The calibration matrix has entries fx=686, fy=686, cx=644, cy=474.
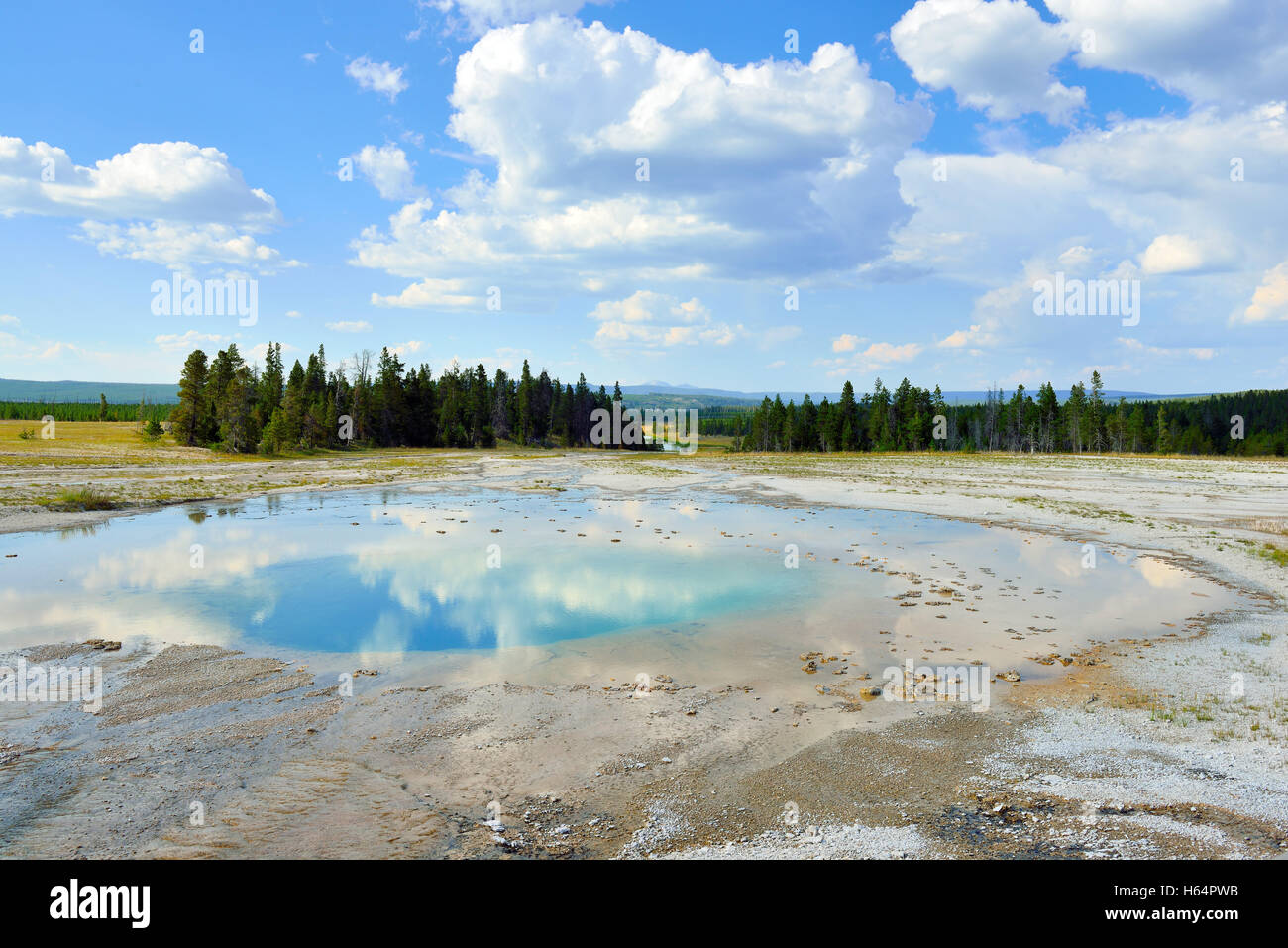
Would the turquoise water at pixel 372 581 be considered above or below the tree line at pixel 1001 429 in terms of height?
below

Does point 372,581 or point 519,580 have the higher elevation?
point 372,581

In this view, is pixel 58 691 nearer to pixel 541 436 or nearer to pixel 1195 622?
pixel 1195 622

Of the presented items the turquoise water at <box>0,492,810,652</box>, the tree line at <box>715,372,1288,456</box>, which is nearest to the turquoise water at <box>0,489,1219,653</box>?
the turquoise water at <box>0,492,810,652</box>

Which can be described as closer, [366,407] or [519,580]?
[519,580]

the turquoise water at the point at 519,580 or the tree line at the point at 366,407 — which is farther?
the tree line at the point at 366,407

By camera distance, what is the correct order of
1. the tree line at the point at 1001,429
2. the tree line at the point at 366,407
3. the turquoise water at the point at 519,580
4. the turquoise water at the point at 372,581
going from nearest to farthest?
the turquoise water at the point at 372,581 < the turquoise water at the point at 519,580 < the tree line at the point at 366,407 < the tree line at the point at 1001,429

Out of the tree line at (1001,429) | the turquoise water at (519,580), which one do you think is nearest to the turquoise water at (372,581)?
the turquoise water at (519,580)

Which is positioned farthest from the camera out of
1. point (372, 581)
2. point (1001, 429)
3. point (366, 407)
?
point (1001, 429)

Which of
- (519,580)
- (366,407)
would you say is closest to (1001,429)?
(366,407)

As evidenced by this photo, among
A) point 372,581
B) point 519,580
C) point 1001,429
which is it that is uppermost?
point 1001,429

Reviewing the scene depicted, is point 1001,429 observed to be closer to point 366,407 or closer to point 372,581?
point 366,407

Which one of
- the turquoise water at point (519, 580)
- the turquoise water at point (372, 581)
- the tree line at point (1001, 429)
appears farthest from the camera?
the tree line at point (1001, 429)

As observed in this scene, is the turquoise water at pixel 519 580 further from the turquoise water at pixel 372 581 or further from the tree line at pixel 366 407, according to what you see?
the tree line at pixel 366 407
